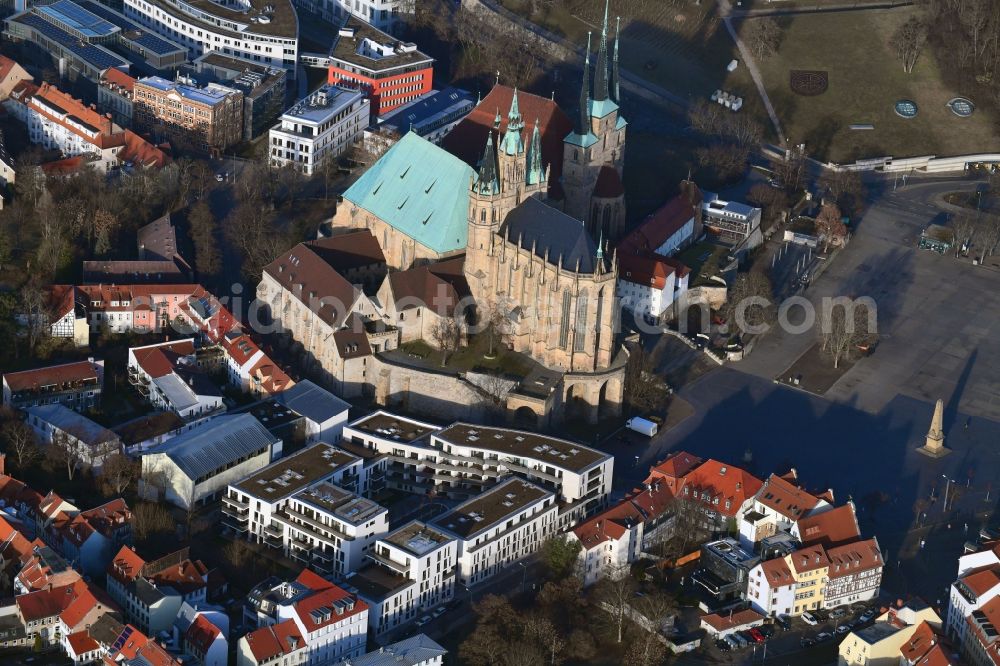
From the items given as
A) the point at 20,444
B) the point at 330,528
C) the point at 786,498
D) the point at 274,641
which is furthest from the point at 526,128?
the point at 274,641

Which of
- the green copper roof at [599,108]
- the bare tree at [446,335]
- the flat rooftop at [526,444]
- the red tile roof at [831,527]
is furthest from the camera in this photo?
the green copper roof at [599,108]

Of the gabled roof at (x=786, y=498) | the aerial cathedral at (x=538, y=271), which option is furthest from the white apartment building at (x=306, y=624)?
the aerial cathedral at (x=538, y=271)

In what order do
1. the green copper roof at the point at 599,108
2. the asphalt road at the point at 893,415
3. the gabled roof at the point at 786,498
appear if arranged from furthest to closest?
the green copper roof at the point at 599,108
the asphalt road at the point at 893,415
the gabled roof at the point at 786,498

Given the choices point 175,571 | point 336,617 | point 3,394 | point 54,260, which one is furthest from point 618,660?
point 54,260

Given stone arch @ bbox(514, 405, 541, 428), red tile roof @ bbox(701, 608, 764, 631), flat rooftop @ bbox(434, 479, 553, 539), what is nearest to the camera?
red tile roof @ bbox(701, 608, 764, 631)

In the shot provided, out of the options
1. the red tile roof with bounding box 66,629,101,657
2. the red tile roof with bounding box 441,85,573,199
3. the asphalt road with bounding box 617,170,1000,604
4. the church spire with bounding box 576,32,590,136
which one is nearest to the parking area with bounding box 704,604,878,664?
the asphalt road with bounding box 617,170,1000,604

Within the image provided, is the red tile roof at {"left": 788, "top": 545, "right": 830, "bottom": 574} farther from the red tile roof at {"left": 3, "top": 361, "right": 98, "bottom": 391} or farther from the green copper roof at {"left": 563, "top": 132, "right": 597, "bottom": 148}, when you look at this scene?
the red tile roof at {"left": 3, "top": 361, "right": 98, "bottom": 391}

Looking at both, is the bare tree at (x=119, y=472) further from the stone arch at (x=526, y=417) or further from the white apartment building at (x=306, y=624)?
the stone arch at (x=526, y=417)
